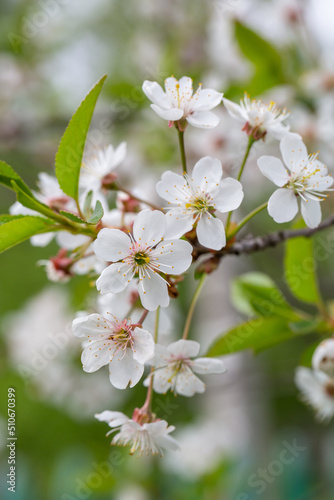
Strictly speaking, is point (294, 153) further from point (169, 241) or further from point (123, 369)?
point (123, 369)

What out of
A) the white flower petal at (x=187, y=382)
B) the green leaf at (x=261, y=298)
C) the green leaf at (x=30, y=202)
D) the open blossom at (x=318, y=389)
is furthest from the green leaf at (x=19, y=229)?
the open blossom at (x=318, y=389)

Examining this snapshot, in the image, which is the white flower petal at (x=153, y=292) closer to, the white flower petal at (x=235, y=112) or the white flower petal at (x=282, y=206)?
the white flower petal at (x=282, y=206)

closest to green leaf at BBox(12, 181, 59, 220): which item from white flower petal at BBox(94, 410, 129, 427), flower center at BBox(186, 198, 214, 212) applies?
flower center at BBox(186, 198, 214, 212)

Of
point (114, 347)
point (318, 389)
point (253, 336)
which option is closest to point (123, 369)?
point (114, 347)

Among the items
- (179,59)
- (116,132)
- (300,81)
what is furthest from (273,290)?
(116,132)

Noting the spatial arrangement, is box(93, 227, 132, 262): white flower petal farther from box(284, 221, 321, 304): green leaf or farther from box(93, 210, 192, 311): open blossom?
box(284, 221, 321, 304): green leaf

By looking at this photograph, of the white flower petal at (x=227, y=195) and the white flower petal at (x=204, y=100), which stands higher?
the white flower petal at (x=204, y=100)

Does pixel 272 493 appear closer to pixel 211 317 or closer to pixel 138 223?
pixel 211 317
